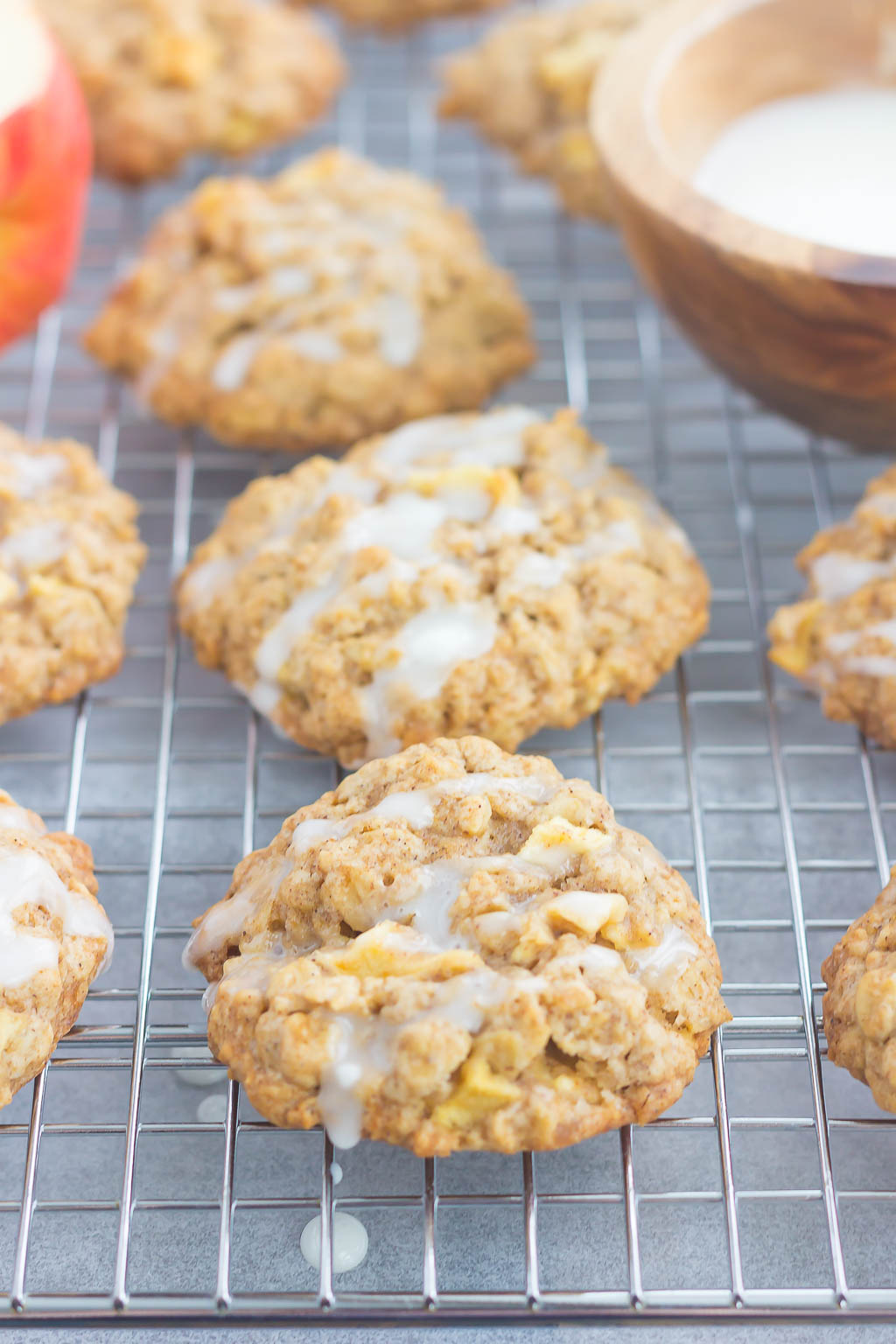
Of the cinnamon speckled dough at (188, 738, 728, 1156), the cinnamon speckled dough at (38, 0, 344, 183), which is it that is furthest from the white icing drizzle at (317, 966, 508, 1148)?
the cinnamon speckled dough at (38, 0, 344, 183)

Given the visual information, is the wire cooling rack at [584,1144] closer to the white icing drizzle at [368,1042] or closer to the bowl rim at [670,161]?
the white icing drizzle at [368,1042]

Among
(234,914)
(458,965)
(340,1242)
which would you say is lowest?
(340,1242)

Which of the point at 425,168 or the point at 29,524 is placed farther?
the point at 425,168

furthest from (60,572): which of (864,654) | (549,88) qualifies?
(549,88)

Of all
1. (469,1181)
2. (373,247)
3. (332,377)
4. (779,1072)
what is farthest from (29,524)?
(779,1072)

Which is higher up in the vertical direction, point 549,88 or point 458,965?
point 549,88

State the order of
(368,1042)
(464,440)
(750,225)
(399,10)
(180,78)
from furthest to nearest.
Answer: (399,10) → (180,78) → (464,440) → (750,225) → (368,1042)

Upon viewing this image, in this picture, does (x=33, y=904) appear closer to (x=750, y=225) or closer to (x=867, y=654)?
(x=867, y=654)

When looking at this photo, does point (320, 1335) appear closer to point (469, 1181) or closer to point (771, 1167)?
point (469, 1181)
